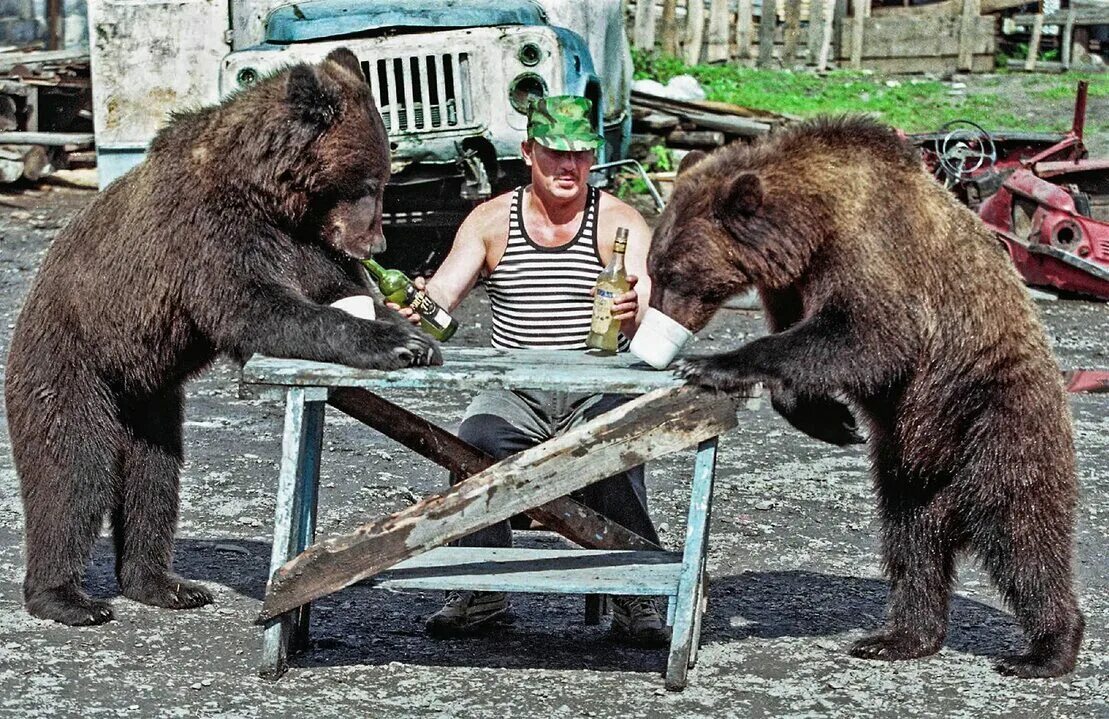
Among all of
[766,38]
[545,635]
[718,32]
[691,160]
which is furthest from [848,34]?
[545,635]

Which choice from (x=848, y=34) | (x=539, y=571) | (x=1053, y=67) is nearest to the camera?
(x=539, y=571)

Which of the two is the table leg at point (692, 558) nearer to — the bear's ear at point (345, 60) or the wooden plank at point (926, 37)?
the bear's ear at point (345, 60)

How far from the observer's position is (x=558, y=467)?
484 cm

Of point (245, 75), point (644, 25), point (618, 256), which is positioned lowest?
point (618, 256)

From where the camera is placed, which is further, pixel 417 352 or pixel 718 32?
pixel 718 32

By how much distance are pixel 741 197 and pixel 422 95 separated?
6.40 metres

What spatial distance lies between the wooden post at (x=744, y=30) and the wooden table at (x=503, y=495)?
57.7ft

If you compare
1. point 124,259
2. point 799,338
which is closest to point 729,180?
point 799,338

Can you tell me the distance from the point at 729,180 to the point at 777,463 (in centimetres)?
294

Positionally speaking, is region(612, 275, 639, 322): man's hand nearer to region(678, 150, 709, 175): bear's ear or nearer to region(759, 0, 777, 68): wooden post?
region(678, 150, 709, 175): bear's ear

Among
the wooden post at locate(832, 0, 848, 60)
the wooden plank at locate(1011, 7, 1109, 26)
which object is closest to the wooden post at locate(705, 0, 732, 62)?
the wooden post at locate(832, 0, 848, 60)

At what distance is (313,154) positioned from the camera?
17.7 feet

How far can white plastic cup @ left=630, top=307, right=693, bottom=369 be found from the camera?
16.4 feet

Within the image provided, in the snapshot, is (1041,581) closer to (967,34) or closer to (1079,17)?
(967,34)
